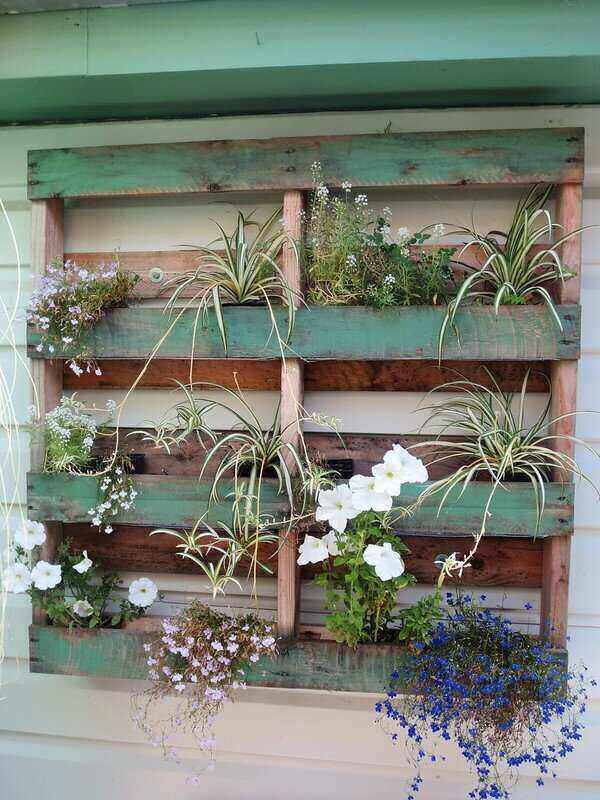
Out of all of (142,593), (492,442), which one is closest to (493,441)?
(492,442)

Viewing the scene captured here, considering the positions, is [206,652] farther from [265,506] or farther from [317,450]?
[317,450]

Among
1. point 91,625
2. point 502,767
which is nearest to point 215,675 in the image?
point 91,625

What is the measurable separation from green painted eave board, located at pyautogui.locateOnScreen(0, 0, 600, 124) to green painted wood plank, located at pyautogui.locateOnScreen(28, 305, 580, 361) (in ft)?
2.01

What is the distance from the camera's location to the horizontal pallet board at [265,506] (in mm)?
1800

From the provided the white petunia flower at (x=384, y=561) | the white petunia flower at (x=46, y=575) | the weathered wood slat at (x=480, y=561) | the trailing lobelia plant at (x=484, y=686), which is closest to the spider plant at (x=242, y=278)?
the white petunia flower at (x=384, y=561)

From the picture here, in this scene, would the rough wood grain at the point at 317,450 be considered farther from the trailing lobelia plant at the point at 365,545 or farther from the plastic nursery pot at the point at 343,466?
the trailing lobelia plant at the point at 365,545

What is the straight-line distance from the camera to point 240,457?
1882mm

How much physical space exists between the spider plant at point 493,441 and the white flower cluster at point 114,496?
2.69 ft

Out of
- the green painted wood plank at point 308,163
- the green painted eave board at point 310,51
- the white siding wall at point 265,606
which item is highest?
the green painted eave board at point 310,51

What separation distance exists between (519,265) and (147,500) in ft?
4.04

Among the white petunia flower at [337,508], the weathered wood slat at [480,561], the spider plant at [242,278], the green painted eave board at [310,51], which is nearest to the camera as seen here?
the green painted eave board at [310,51]

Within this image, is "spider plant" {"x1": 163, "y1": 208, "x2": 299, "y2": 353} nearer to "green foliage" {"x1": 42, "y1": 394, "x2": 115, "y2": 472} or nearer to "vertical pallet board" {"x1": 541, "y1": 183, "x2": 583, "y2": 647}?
"green foliage" {"x1": 42, "y1": 394, "x2": 115, "y2": 472}

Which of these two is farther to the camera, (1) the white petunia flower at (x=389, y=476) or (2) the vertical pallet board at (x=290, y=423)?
(2) the vertical pallet board at (x=290, y=423)

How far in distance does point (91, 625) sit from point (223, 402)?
30.4 inches
